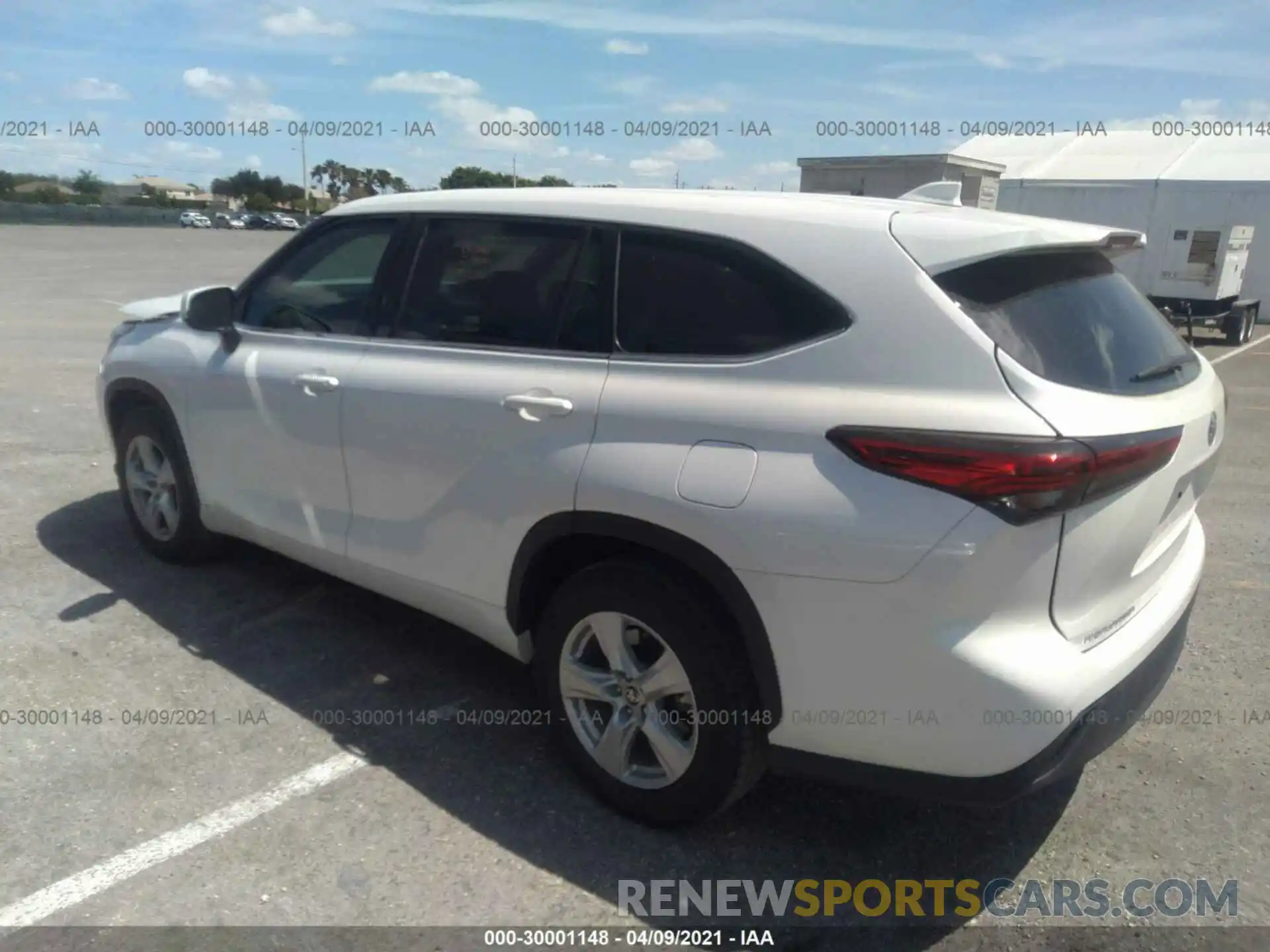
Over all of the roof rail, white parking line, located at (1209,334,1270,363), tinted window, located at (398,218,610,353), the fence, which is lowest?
white parking line, located at (1209,334,1270,363)

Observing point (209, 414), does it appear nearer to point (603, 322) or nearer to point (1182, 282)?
point (603, 322)

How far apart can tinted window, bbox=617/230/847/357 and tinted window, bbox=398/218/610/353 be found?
12 cm

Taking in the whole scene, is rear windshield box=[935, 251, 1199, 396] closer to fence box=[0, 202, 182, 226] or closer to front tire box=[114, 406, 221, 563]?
front tire box=[114, 406, 221, 563]

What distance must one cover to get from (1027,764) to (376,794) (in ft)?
6.45

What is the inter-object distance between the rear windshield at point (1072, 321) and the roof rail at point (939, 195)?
63cm

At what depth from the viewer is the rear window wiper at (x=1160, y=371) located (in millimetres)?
2693

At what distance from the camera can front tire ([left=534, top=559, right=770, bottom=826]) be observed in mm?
2740

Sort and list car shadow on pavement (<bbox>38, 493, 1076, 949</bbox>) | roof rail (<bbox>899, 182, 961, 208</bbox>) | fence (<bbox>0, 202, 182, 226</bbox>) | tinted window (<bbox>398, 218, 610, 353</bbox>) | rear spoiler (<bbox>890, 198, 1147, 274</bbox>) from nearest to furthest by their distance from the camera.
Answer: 1. rear spoiler (<bbox>890, 198, 1147, 274</bbox>)
2. car shadow on pavement (<bbox>38, 493, 1076, 949</bbox>)
3. tinted window (<bbox>398, 218, 610, 353</bbox>)
4. roof rail (<bbox>899, 182, 961, 208</bbox>)
5. fence (<bbox>0, 202, 182, 226</bbox>)

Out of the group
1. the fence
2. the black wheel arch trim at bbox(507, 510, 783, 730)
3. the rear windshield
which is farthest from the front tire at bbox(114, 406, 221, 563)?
the fence

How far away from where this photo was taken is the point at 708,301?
9.39 ft

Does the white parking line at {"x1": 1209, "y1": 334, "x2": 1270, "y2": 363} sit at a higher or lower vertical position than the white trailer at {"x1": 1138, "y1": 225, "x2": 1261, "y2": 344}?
lower

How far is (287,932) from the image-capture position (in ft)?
8.63

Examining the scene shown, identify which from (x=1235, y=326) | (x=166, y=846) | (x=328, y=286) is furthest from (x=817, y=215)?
(x=1235, y=326)

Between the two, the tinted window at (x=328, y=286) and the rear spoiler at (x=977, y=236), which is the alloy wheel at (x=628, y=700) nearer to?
the rear spoiler at (x=977, y=236)
